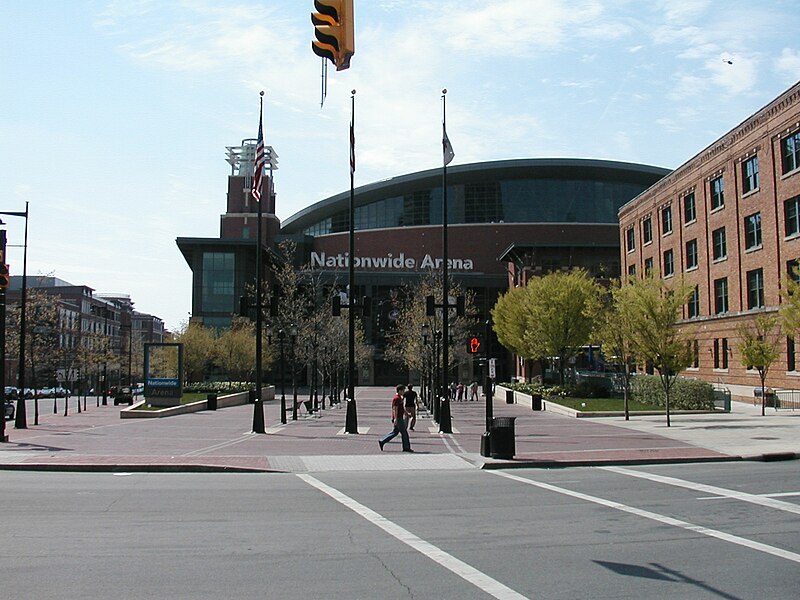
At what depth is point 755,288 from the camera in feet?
152

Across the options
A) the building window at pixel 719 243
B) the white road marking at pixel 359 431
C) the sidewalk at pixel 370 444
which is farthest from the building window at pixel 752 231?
the white road marking at pixel 359 431

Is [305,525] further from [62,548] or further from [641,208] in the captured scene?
[641,208]

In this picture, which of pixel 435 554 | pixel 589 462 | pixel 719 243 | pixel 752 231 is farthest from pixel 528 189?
pixel 435 554

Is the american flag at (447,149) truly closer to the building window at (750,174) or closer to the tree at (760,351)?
the tree at (760,351)

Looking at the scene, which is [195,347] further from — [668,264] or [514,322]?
[668,264]

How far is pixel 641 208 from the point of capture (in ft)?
217

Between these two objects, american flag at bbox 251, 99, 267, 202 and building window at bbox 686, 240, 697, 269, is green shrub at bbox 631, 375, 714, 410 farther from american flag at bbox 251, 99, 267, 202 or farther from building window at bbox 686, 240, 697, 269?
american flag at bbox 251, 99, 267, 202

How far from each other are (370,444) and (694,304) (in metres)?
37.1

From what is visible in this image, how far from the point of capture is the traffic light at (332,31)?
786cm

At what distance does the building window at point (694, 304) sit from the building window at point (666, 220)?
672 centimetres

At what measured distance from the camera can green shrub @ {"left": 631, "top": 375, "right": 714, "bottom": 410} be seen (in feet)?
123

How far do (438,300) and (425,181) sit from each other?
61572 mm

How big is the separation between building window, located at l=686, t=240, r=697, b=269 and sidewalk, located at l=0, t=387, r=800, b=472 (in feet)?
68.8

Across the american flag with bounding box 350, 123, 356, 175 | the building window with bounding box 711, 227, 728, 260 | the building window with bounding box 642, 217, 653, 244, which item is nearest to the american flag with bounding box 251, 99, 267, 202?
the american flag with bounding box 350, 123, 356, 175
